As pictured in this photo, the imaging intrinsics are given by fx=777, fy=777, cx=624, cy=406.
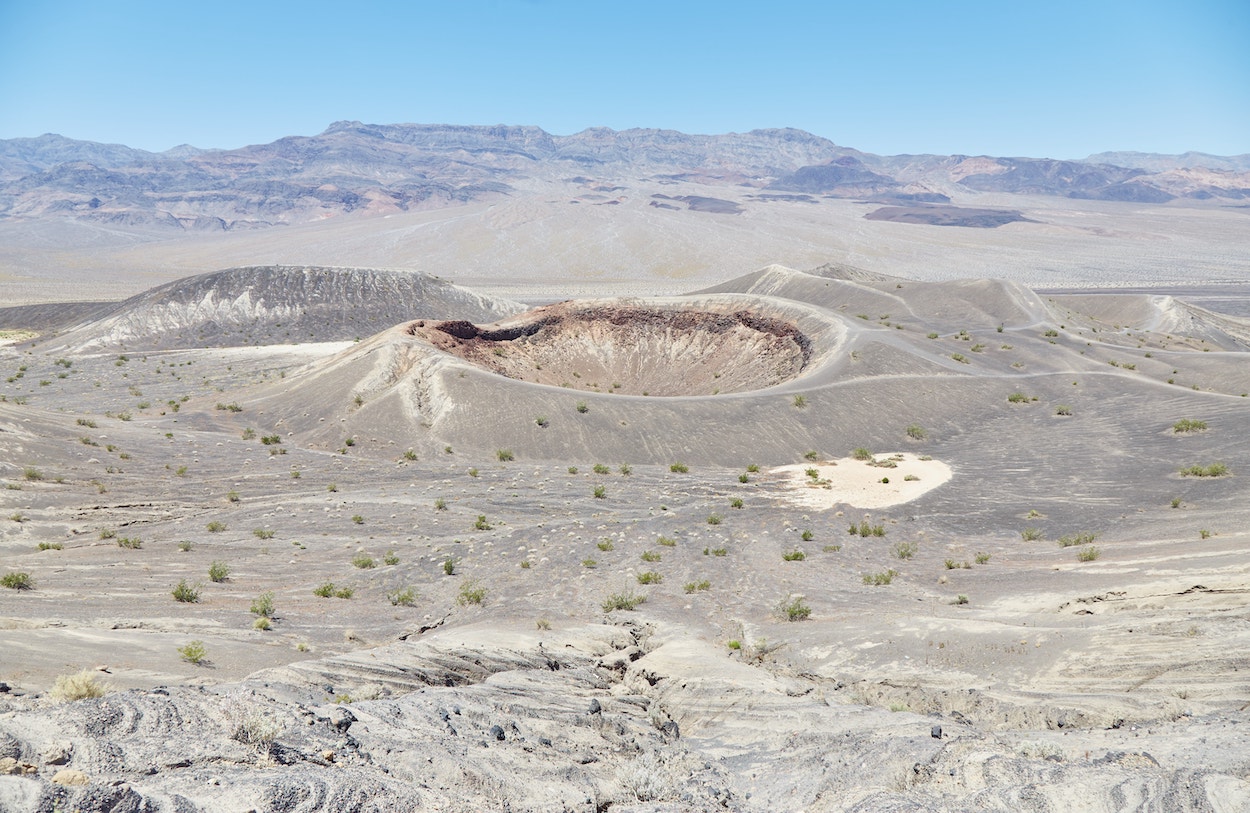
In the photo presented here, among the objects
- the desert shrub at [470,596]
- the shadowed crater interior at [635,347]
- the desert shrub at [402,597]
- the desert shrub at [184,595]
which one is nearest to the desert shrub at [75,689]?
the desert shrub at [184,595]

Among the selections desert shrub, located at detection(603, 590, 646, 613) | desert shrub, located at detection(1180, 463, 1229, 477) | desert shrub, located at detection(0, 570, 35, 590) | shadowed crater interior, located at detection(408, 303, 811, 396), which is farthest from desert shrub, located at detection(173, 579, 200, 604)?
desert shrub, located at detection(1180, 463, 1229, 477)

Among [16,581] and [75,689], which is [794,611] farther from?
[16,581]

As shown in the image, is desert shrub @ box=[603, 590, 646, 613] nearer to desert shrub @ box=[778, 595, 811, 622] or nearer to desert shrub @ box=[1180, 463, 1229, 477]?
desert shrub @ box=[778, 595, 811, 622]

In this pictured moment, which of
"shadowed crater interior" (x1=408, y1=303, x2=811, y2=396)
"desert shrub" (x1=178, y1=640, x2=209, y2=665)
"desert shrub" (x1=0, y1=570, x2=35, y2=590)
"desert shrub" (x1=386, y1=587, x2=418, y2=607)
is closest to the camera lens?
"desert shrub" (x1=178, y1=640, x2=209, y2=665)

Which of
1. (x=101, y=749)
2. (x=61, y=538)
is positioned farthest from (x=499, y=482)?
(x=101, y=749)

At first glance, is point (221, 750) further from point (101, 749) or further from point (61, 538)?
point (61, 538)

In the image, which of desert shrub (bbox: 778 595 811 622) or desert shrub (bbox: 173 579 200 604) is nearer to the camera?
desert shrub (bbox: 173 579 200 604)

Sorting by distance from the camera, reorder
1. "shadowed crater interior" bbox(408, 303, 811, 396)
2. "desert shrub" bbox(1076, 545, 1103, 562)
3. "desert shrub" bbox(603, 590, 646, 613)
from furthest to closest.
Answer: "shadowed crater interior" bbox(408, 303, 811, 396) → "desert shrub" bbox(1076, 545, 1103, 562) → "desert shrub" bbox(603, 590, 646, 613)

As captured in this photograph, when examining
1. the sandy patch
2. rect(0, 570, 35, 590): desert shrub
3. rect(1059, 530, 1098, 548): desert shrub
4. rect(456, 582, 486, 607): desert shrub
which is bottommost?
the sandy patch
